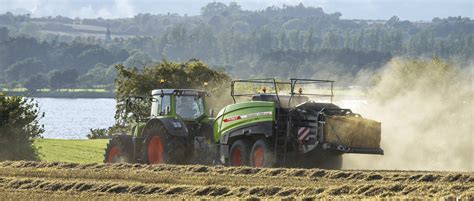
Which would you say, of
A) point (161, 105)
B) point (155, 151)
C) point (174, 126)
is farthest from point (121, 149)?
point (174, 126)

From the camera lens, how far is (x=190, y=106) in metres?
29.8

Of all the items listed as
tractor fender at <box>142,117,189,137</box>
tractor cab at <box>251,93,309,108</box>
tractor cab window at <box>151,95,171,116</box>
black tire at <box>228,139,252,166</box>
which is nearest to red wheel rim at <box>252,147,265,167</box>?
black tire at <box>228,139,252,166</box>

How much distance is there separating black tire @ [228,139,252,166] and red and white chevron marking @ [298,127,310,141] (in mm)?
1744

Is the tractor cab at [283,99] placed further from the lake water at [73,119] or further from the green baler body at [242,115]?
the lake water at [73,119]

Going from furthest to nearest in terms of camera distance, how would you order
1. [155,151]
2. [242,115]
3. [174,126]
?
1. [155,151]
2. [174,126]
3. [242,115]

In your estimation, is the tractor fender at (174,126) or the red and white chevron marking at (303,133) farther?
the tractor fender at (174,126)

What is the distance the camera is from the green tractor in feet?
85.0

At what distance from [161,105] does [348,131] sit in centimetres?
652

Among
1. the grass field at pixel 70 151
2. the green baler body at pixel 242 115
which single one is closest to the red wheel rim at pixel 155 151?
the green baler body at pixel 242 115

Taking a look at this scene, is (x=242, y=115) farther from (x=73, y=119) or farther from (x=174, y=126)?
(x=73, y=119)

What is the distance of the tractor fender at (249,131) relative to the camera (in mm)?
26578

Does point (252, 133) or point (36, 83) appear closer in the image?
point (252, 133)

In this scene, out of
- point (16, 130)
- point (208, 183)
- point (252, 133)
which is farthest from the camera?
point (16, 130)

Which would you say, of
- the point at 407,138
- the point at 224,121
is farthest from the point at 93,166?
the point at 407,138
